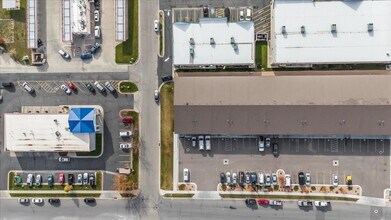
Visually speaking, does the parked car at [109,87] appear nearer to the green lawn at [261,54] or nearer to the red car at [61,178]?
the red car at [61,178]

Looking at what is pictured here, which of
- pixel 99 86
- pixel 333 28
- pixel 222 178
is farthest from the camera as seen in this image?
pixel 99 86

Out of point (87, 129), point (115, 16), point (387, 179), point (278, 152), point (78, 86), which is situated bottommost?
point (387, 179)

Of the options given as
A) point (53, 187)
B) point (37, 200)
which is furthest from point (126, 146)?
point (37, 200)

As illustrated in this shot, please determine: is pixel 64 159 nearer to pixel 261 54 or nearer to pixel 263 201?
pixel 263 201

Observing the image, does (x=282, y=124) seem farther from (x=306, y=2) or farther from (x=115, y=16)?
(x=115, y=16)

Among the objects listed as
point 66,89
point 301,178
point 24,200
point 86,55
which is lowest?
point 24,200

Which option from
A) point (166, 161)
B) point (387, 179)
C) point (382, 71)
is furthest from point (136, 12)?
point (387, 179)

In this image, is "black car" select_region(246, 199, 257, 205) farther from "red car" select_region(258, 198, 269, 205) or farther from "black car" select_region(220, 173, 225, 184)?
"black car" select_region(220, 173, 225, 184)

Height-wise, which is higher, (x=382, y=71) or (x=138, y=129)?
(x=382, y=71)
